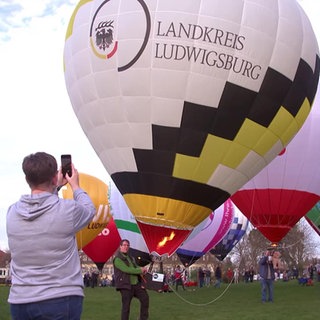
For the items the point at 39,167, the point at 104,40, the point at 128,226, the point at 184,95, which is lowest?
the point at 39,167

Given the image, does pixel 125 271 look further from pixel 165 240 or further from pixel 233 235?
pixel 233 235

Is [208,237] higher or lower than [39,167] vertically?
higher

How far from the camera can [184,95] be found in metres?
8.38

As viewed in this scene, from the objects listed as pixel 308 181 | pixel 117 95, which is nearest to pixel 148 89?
pixel 117 95

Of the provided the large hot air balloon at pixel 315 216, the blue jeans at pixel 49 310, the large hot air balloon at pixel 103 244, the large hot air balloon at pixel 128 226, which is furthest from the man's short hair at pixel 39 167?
the large hot air balloon at pixel 103 244

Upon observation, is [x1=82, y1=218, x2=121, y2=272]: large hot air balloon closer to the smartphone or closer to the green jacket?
the green jacket

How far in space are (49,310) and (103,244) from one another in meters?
21.9

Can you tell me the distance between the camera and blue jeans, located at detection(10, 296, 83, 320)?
2.23 m

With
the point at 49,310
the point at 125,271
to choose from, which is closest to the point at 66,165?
the point at 49,310

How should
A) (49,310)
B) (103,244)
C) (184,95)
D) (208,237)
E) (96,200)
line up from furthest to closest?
1. (103,244)
2. (208,237)
3. (96,200)
4. (184,95)
5. (49,310)

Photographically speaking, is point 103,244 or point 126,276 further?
point 103,244

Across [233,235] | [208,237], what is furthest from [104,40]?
[233,235]

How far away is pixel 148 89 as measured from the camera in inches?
333

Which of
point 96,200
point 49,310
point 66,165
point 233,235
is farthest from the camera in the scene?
point 233,235
